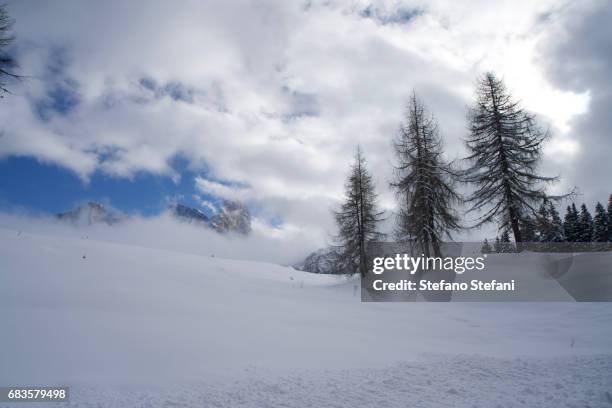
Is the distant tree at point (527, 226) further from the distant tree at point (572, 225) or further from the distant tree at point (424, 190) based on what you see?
the distant tree at point (572, 225)

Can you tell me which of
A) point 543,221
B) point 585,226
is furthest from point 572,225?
point 543,221

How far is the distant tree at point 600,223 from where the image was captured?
42.9 m

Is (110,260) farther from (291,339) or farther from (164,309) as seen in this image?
(291,339)

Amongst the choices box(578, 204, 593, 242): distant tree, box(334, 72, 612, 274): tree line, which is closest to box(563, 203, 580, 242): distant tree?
box(578, 204, 593, 242): distant tree

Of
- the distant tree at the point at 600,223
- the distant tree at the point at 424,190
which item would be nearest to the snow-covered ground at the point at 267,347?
the distant tree at the point at 424,190

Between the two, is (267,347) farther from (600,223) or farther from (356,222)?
(600,223)

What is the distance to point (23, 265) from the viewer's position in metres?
10.3

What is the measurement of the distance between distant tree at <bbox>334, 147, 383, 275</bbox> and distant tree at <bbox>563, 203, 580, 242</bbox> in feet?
131

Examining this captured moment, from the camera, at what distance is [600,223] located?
4412 cm

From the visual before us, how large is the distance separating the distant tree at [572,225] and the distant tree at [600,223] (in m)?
1.88

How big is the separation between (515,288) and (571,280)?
210 cm

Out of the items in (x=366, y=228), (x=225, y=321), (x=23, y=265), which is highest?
(x=366, y=228)

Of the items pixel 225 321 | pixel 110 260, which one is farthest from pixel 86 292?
pixel 110 260

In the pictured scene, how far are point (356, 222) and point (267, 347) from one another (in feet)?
53.3
